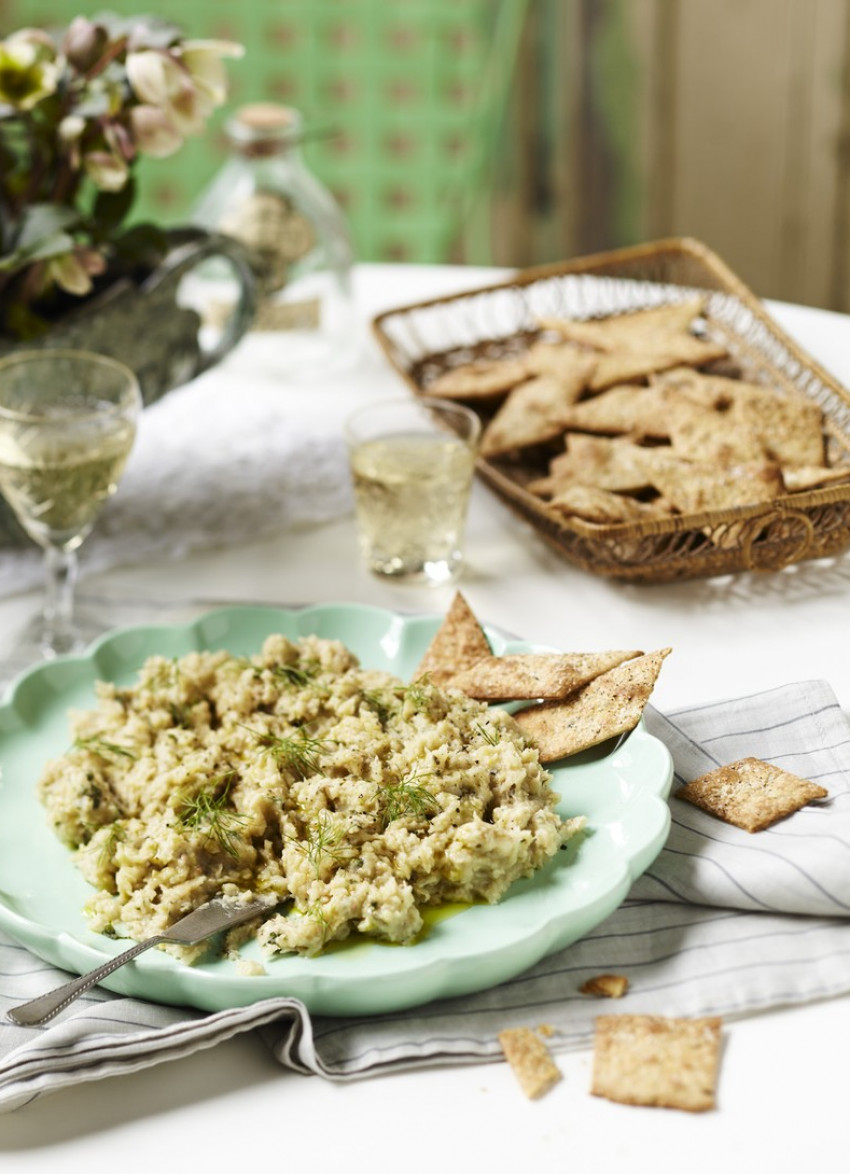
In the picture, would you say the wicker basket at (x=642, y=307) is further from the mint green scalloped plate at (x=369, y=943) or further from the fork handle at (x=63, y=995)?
the fork handle at (x=63, y=995)

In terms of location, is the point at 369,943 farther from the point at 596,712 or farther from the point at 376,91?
the point at 376,91

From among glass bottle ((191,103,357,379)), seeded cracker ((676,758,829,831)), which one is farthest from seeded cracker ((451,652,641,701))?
glass bottle ((191,103,357,379))

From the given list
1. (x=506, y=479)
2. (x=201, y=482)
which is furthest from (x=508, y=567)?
(x=201, y=482)

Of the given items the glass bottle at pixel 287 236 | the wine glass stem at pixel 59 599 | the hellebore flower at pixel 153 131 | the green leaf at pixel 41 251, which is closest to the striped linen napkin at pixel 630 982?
the wine glass stem at pixel 59 599

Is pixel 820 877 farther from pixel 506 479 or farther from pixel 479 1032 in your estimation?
pixel 506 479

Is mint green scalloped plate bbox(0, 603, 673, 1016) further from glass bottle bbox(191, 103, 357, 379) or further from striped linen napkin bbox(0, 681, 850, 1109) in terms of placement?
glass bottle bbox(191, 103, 357, 379)

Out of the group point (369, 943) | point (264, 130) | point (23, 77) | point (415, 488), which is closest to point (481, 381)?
point (415, 488)
